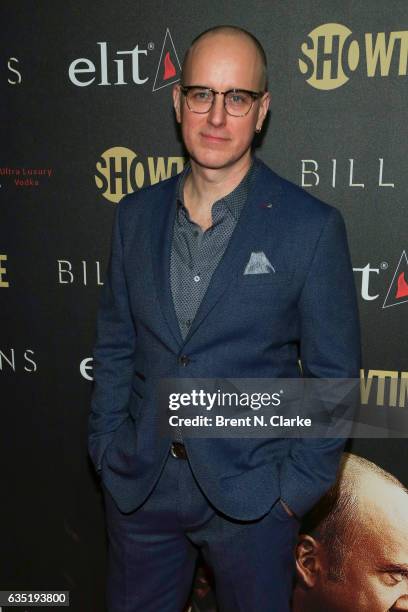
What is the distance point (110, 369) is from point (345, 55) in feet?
3.67

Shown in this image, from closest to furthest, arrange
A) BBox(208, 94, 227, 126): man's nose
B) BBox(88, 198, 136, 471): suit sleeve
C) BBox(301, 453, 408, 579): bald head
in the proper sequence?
BBox(208, 94, 227, 126): man's nose
BBox(88, 198, 136, 471): suit sleeve
BBox(301, 453, 408, 579): bald head

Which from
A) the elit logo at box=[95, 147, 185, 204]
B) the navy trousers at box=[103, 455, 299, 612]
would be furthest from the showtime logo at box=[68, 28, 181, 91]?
the navy trousers at box=[103, 455, 299, 612]

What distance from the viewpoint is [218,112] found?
1.40 meters

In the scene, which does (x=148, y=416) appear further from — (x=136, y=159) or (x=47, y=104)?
(x=47, y=104)

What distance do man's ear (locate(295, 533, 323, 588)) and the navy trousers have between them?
0.57 metres

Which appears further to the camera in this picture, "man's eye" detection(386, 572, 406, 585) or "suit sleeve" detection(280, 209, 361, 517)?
"man's eye" detection(386, 572, 406, 585)

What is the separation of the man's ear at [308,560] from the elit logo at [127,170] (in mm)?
1340

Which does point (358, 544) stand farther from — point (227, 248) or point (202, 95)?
point (202, 95)

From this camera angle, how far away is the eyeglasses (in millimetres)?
1417

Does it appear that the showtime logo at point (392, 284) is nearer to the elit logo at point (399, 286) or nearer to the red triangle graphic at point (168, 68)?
the elit logo at point (399, 286)

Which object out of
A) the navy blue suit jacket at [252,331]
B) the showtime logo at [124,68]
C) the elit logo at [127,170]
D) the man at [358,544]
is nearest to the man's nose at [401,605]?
the man at [358,544]

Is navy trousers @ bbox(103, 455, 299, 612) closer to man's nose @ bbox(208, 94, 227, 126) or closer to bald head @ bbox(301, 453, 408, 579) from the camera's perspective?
bald head @ bbox(301, 453, 408, 579)

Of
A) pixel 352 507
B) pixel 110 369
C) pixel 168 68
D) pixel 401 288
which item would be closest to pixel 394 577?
pixel 352 507

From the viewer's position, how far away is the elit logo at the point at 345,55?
173 cm
